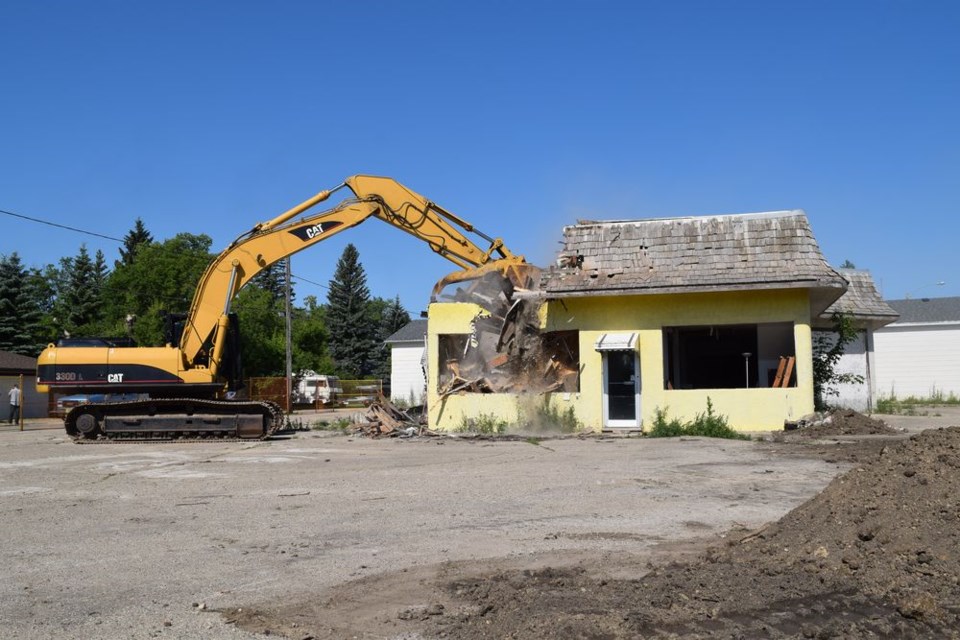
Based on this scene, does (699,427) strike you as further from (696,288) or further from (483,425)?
(483,425)

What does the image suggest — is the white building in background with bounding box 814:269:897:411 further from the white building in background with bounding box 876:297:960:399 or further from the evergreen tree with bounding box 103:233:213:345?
the evergreen tree with bounding box 103:233:213:345

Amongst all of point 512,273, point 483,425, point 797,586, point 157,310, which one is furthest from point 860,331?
point 157,310

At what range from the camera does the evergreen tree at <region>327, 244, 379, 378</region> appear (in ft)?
284

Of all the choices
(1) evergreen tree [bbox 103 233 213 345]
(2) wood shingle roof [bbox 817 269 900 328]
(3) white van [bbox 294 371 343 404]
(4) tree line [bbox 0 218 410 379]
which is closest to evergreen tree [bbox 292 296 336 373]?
(4) tree line [bbox 0 218 410 379]

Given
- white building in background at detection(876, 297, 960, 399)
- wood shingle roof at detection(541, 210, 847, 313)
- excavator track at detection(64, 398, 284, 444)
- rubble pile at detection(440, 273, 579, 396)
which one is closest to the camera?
wood shingle roof at detection(541, 210, 847, 313)

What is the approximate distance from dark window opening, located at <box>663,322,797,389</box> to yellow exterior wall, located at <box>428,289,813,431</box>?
58 cm

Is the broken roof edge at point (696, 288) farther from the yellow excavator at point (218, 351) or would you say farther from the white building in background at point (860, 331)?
the white building in background at point (860, 331)

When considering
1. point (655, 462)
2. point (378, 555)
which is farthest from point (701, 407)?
point (378, 555)

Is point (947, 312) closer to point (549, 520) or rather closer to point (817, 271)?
point (817, 271)

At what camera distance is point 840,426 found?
1844cm

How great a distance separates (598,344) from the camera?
66.4 ft

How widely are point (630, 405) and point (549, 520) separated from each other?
11.5 metres

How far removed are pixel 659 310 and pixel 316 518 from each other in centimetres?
1244

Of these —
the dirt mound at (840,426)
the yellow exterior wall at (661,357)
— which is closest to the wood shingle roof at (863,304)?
the yellow exterior wall at (661,357)
